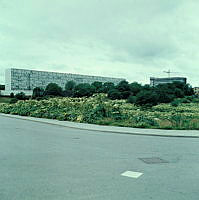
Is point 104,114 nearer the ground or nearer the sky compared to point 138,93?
nearer the ground

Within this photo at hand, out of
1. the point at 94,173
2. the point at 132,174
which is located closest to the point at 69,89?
the point at 94,173

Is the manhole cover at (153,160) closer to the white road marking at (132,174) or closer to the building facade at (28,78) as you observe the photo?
the white road marking at (132,174)

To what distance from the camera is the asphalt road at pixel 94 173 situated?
157 inches

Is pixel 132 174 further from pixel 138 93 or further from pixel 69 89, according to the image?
pixel 69 89

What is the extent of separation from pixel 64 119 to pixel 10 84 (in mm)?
102403

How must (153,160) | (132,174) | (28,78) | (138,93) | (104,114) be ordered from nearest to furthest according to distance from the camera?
(132,174) → (153,160) → (104,114) → (138,93) → (28,78)

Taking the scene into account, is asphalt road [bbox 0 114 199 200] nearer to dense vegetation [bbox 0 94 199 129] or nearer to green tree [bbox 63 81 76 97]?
dense vegetation [bbox 0 94 199 129]

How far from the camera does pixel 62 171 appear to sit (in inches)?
205

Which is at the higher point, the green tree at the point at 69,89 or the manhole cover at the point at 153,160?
the green tree at the point at 69,89

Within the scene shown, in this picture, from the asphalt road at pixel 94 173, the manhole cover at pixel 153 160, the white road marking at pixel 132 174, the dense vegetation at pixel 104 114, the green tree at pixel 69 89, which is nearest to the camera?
the asphalt road at pixel 94 173

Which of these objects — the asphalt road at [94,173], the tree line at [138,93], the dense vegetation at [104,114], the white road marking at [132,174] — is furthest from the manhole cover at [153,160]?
the tree line at [138,93]

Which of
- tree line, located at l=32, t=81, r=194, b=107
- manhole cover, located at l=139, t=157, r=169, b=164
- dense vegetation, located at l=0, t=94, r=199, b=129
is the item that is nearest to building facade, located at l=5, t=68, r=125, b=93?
tree line, located at l=32, t=81, r=194, b=107

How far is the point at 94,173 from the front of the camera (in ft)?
16.7

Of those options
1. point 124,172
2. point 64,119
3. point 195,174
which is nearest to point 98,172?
point 124,172
